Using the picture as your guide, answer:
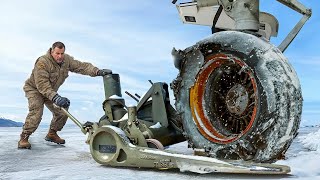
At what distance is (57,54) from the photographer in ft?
23.6

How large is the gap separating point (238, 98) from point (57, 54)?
4.15m

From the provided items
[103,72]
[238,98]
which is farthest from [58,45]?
[238,98]

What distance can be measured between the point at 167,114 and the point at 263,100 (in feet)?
5.37

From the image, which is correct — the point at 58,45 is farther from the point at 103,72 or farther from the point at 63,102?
the point at 63,102

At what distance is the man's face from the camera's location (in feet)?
23.6

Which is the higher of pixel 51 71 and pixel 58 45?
pixel 58 45

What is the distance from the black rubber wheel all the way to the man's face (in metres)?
3.58

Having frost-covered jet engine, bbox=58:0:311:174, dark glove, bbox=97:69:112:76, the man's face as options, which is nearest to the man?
the man's face

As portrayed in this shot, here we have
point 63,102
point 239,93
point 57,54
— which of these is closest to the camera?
point 239,93

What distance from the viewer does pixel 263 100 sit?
3416 millimetres

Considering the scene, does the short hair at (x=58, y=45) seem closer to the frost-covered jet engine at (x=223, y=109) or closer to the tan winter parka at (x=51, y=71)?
the tan winter parka at (x=51, y=71)

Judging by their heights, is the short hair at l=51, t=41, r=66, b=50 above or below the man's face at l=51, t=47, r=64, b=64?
above

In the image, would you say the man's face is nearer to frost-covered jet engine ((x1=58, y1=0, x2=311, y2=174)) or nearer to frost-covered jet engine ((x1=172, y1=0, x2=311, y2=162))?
frost-covered jet engine ((x1=58, y1=0, x2=311, y2=174))

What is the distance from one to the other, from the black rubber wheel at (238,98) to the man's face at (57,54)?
3.58 m
